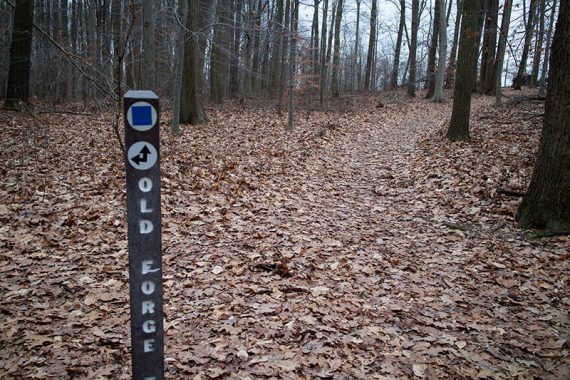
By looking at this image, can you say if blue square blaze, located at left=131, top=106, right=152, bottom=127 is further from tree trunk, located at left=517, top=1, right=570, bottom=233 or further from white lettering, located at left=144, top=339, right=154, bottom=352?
tree trunk, located at left=517, top=1, right=570, bottom=233

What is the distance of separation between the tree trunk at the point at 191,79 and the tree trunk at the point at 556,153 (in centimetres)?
1060

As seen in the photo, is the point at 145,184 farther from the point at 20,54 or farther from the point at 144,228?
the point at 20,54

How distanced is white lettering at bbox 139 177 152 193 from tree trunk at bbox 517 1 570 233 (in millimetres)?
5800

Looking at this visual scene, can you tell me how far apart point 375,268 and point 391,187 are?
4.01 metres

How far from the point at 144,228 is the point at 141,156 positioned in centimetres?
41

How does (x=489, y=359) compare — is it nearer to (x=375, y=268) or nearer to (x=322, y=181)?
(x=375, y=268)

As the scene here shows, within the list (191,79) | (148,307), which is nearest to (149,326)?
(148,307)

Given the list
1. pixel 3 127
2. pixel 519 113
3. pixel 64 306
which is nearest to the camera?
pixel 64 306

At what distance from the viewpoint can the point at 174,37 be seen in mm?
12219

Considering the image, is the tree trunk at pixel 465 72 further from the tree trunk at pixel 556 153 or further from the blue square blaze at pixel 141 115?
the blue square blaze at pixel 141 115

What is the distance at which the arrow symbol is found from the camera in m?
2.11

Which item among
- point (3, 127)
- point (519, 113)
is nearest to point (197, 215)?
point (3, 127)

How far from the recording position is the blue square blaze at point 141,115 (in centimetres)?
209

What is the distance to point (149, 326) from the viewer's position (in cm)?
228
